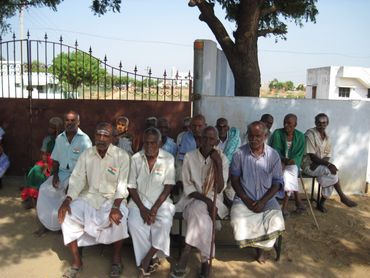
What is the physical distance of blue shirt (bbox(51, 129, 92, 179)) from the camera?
4637 mm

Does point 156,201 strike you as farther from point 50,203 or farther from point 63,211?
point 50,203

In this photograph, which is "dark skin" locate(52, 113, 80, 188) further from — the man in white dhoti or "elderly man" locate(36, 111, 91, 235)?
the man in white dhoti

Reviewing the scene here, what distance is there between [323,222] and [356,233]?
0.47 metres

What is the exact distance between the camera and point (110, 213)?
12.4 ft

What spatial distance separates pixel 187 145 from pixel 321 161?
2.16 metres

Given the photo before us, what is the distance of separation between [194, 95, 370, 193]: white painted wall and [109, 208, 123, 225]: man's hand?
313cm

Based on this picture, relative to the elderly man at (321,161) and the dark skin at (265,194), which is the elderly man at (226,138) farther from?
the elderly man at (321,161)

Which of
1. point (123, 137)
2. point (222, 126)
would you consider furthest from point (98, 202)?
point (222, 126)

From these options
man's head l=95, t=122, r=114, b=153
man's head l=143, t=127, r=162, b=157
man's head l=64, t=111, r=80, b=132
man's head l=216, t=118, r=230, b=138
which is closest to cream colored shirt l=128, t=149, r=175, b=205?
man's head l=143, t=127, r=162, b=157

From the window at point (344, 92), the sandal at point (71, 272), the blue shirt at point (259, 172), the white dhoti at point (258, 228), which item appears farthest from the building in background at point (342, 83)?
the sandal at point (71, 272)

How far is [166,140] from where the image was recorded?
499cm

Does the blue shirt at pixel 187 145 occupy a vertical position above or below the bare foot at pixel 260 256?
above

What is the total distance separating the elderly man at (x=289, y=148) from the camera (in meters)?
5.26

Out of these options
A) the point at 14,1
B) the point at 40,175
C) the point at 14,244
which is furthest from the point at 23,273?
the point at 14,1
